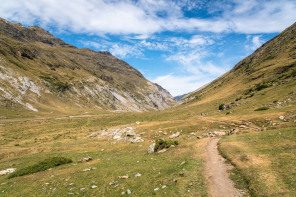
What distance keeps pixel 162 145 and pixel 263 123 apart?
21572 mm

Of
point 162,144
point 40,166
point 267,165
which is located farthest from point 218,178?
point 40,166

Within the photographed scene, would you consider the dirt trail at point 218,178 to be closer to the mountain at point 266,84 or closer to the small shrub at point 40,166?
the small shrub at point 40,166

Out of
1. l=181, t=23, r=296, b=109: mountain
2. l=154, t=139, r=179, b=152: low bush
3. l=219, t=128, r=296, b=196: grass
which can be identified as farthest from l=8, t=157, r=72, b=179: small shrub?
l=181, t=23, r=296, b=109: mountain

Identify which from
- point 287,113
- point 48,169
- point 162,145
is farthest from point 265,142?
point 48,169

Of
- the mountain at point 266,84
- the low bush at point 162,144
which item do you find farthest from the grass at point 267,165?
the mountain at point 266,84

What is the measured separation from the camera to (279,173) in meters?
11.3

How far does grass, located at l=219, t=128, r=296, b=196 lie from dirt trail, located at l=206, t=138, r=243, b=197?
0.72m

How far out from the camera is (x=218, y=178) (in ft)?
41.3

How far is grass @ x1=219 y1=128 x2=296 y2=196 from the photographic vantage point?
389 inches

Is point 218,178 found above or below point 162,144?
below

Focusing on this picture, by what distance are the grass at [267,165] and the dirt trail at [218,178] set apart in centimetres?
72

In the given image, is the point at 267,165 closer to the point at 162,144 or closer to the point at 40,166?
the point at 162,144

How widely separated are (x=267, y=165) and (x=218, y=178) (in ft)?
13.9

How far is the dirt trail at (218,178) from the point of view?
412 inches
